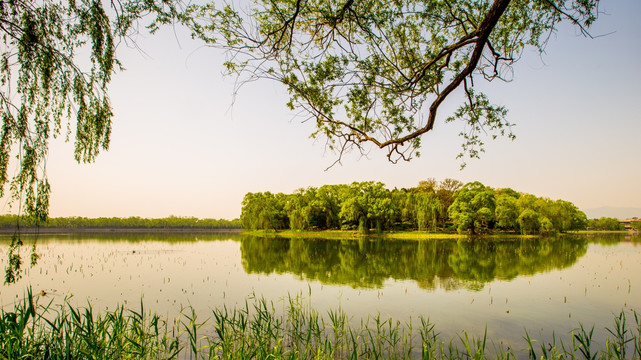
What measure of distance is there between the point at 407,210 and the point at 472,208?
33.0 feet

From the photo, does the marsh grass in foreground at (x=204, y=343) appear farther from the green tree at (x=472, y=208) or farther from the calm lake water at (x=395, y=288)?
the green tree at (x=472, y=208)

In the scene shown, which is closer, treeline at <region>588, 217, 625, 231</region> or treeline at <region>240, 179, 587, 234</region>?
treeline at <region>240, 179, 587, 234</region>

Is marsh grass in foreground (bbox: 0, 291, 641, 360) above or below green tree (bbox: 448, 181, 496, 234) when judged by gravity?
below

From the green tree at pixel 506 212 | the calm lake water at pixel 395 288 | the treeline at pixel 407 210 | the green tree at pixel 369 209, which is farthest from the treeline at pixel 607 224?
the calm lake water at pixel 395 288

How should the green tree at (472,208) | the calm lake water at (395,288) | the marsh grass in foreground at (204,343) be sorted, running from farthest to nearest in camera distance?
the green tree at (472,208) → the calm lake water at (395,288) → the marsh grass in foreground at (204,343)

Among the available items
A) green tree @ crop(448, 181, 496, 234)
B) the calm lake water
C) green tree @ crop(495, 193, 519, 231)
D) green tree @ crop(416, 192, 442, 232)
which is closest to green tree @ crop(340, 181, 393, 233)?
green tree @ crop(416, 192, 442, 232)

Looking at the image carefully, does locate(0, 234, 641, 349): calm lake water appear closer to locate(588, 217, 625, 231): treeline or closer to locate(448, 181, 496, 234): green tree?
locate(448, 181, 496, 234): green tree

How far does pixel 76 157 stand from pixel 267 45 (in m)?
2.99

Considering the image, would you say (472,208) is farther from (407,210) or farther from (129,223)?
(129,223)

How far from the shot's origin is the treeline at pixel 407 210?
49.4 metres

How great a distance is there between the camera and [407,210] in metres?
55.6

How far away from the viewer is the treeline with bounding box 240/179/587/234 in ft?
162

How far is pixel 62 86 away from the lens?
451 cm

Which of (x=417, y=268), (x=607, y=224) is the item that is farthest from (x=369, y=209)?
(x=607, y=224)
